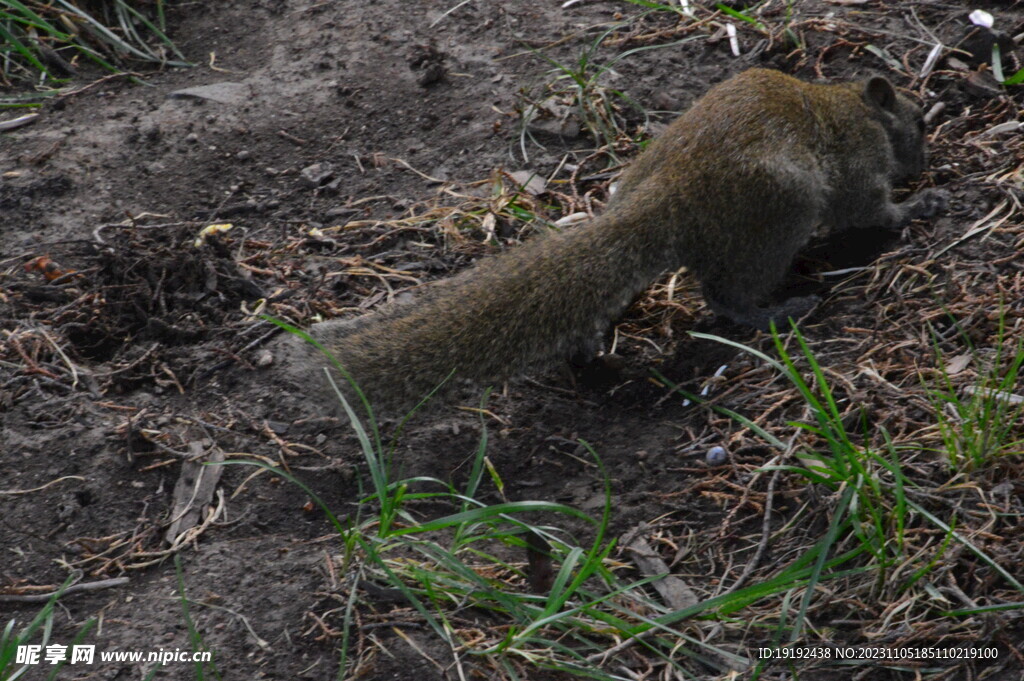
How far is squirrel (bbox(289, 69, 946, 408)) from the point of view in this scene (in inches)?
129

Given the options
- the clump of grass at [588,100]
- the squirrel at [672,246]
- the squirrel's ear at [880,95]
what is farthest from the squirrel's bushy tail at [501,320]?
the squirrel's ear at [880,95]

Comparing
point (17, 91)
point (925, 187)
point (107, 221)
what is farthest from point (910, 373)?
point (17, 91)

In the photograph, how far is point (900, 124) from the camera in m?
4.12

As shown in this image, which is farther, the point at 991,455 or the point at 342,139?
the point at 342,139

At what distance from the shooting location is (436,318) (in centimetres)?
333

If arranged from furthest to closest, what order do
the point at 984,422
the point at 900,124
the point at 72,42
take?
the point at 72,42
the point at 900,124
the point at 984,422

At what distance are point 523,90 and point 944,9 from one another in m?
2.15

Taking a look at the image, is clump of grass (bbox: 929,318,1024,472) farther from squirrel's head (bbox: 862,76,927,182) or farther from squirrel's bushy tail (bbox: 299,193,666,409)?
squirrel's head (bbox: 862,76,927,182)

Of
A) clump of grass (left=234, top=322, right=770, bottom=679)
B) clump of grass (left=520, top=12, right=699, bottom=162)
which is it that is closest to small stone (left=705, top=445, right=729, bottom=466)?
clump of grass (left=234, top=322, right=770, bottom=679)

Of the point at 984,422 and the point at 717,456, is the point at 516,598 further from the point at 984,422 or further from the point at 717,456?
the point at 984,422

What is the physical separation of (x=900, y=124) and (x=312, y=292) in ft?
8.58

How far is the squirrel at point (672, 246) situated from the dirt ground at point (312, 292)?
0.29 metres

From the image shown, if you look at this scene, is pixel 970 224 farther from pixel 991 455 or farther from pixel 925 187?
pixel 991 455

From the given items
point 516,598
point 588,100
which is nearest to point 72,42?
point 588,100
